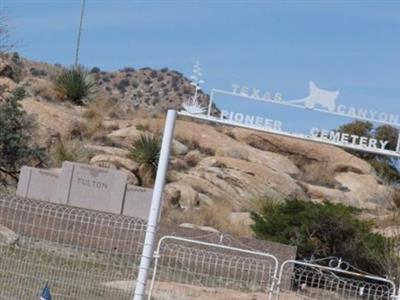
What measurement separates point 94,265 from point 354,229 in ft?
42.3

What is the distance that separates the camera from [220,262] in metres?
16.8

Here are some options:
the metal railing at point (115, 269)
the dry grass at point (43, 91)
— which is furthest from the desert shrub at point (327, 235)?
the dry grass at point (43, 91)

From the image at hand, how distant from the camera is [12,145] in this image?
101 feet

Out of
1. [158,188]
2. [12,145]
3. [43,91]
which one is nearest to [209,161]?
[43,91]

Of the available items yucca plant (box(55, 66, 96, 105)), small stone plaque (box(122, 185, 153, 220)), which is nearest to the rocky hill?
yucca plant (box(55, 66, 96, 105))

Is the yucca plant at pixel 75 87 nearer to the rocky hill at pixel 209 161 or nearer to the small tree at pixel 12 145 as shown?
the rocky hill at pixel 209 161

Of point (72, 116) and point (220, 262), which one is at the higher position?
point (72, 116)

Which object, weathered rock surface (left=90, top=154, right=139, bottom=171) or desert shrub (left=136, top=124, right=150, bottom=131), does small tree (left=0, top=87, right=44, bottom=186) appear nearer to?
weathered rock surface (left=90, top=154, right=139, bottom=171)

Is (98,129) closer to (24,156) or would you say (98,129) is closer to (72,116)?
(72,116)

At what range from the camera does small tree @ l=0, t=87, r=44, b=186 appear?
101ft

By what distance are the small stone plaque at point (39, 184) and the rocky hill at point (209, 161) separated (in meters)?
4.98

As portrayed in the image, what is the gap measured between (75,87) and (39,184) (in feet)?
58.0

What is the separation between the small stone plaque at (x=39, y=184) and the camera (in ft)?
88.8

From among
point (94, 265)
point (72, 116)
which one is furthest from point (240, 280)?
point (72, 116)
